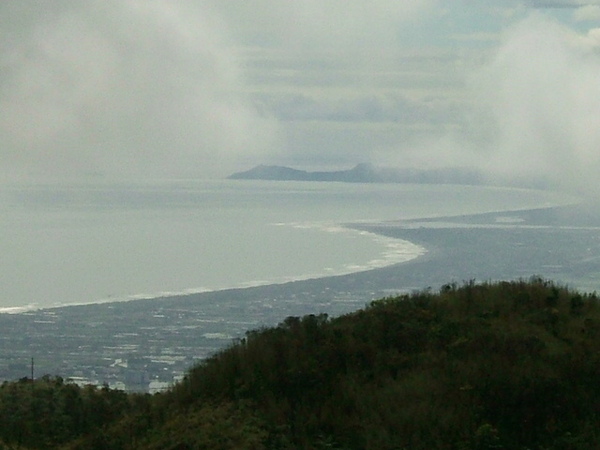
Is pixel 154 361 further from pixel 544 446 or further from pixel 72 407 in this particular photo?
pixel 544 446

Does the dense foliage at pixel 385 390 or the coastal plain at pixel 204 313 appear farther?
the coastal plain at pixel 204 313

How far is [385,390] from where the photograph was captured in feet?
44.3

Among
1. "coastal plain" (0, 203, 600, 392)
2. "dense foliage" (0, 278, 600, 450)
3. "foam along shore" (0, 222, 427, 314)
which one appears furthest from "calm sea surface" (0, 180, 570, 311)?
"dense foliage" (0, 278, 600, 450)

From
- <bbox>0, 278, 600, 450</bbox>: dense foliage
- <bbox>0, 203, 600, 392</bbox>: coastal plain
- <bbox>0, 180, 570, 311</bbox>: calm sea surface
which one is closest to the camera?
<bbox>0, 278, 600, 450</bbox>: dense foliage

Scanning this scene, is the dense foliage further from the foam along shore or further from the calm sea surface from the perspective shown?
the calm sea surface

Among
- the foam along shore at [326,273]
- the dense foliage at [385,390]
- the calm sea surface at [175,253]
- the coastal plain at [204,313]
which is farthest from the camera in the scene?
the calm sea surface at [175,253]

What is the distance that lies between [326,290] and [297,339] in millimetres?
39685

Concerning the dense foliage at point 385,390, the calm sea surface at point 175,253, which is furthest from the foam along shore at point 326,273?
the dense foliage at point 385,390

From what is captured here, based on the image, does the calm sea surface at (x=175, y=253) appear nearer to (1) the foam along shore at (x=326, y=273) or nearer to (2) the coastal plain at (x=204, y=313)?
(1) the foam along shore at (x=326, y=273)

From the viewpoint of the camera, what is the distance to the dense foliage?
12531mm

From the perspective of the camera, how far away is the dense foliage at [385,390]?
41.1ft

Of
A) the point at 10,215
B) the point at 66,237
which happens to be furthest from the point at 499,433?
the point at 10,215

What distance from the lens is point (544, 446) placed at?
12.1m

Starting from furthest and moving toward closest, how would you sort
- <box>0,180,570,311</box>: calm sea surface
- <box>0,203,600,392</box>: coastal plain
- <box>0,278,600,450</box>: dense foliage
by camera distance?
1. <box>0,180,570,311</box>: calm sea surface
2. <box>0,203,600,392</box>: coastal plain
3. <box>0,278,600,450</box>: dense foliage
